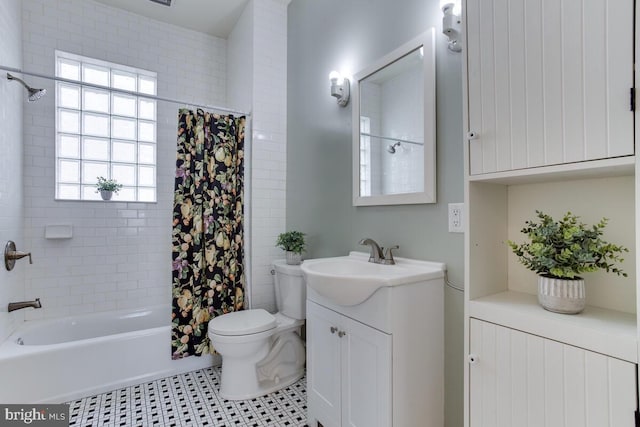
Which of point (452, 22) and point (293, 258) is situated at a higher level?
point (452, 22)

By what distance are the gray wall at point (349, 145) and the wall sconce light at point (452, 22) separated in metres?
0.07

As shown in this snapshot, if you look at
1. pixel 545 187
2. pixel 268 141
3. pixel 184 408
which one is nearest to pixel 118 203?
pixel 268 141

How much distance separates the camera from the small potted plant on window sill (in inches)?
106

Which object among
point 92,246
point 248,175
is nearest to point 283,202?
point 248,175

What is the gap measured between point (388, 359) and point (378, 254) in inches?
22.4

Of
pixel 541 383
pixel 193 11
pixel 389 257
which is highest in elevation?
pixel 193 11

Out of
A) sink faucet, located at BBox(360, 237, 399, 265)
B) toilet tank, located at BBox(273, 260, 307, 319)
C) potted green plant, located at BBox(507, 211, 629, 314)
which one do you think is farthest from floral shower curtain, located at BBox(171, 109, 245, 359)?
potted green plant, located at BBox(507, 211, 629, 314)

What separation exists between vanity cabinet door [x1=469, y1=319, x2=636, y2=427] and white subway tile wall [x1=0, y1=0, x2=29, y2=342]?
2.62m

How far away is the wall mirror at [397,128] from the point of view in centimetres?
154

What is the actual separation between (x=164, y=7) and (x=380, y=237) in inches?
110

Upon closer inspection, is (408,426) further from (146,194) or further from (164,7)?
(164,7)

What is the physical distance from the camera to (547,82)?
89 centimetres

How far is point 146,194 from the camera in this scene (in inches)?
119

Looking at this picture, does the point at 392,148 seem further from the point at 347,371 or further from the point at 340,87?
the point at 347,371
